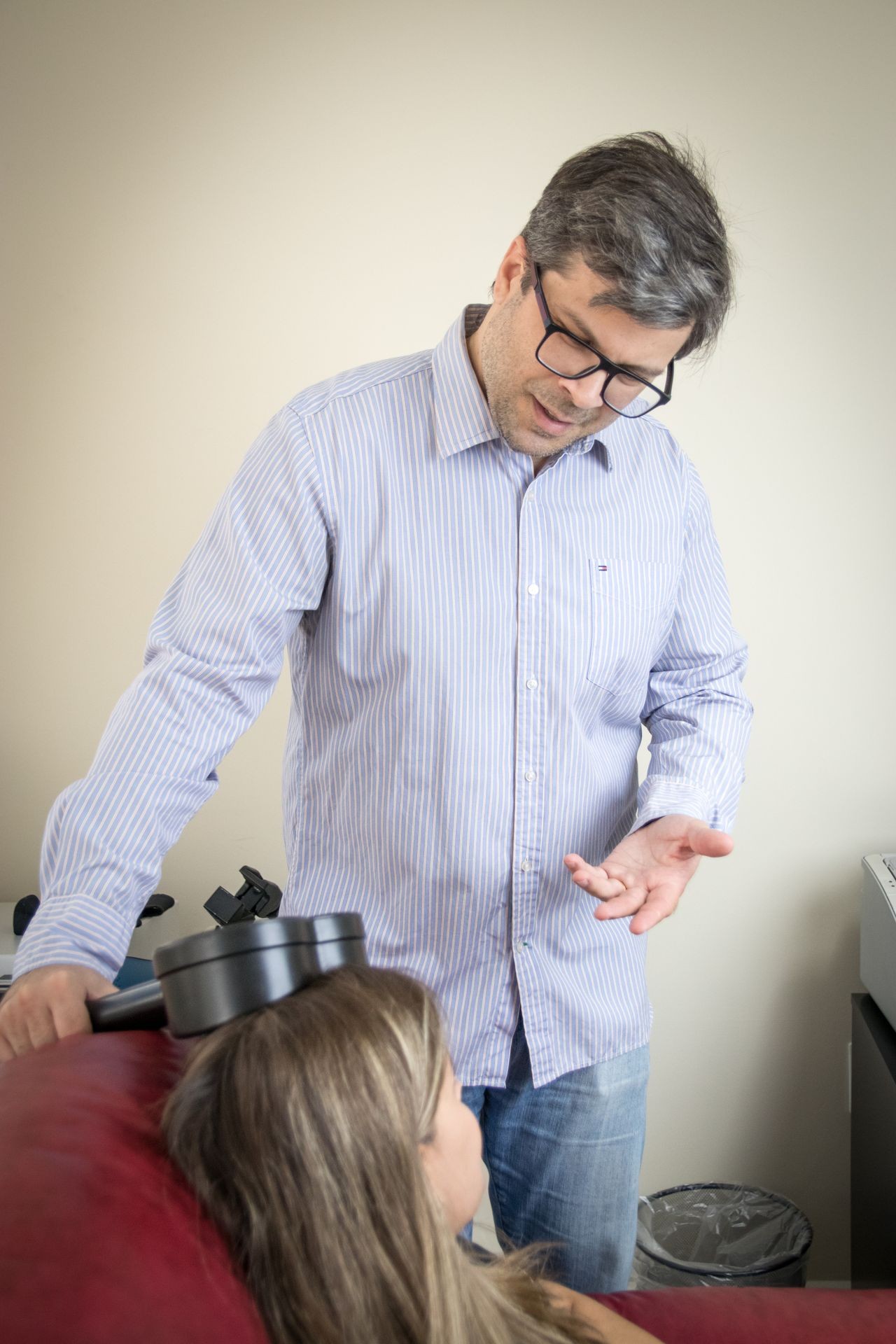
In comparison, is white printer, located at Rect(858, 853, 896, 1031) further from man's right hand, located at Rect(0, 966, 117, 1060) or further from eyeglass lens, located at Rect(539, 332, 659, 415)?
man's right hand, located at Rect(0, 966, 117, 1060)

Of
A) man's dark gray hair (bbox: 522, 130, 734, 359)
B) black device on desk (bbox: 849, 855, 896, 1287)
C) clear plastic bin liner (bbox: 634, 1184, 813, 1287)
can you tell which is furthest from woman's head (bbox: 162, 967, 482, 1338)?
clear plastic bin liner (bbox: 634, 1184, 813, 1287)

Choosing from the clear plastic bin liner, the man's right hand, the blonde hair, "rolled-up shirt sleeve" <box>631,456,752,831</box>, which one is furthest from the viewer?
the clear plastic bin liner

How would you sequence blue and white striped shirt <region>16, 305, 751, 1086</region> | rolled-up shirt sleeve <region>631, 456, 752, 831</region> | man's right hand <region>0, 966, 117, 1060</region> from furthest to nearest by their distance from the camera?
rolled-up shirt sleeve <region>631, 456, 752, 831</region> < blue and white striped shirt <region>16, 305, 751, 1086</region> < man's right hand <region>0, 966, 117, 1060</region>

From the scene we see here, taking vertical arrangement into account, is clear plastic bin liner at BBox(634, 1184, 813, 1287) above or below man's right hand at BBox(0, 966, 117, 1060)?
below

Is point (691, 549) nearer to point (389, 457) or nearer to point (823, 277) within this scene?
point (389, 457)

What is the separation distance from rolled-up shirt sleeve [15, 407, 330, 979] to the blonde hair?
272 mm

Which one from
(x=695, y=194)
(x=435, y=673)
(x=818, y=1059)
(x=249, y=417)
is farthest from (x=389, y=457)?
(x=818, y=1059)

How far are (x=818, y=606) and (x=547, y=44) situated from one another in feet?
4.14

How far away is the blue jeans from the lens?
139 centimetres

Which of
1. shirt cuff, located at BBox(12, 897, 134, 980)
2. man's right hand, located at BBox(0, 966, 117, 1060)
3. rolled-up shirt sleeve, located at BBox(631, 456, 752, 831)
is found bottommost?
man's right hand, located at BBox(0, 966, 117, 1060)

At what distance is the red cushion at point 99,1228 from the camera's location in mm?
563

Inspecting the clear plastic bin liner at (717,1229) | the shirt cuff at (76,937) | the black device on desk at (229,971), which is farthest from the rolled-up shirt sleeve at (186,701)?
the clear plastic bin liner at (717,1229)

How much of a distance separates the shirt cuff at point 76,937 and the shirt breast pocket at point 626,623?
62 centimetres

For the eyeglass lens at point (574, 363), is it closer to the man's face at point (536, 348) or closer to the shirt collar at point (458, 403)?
the man's face at point (536, 348)
